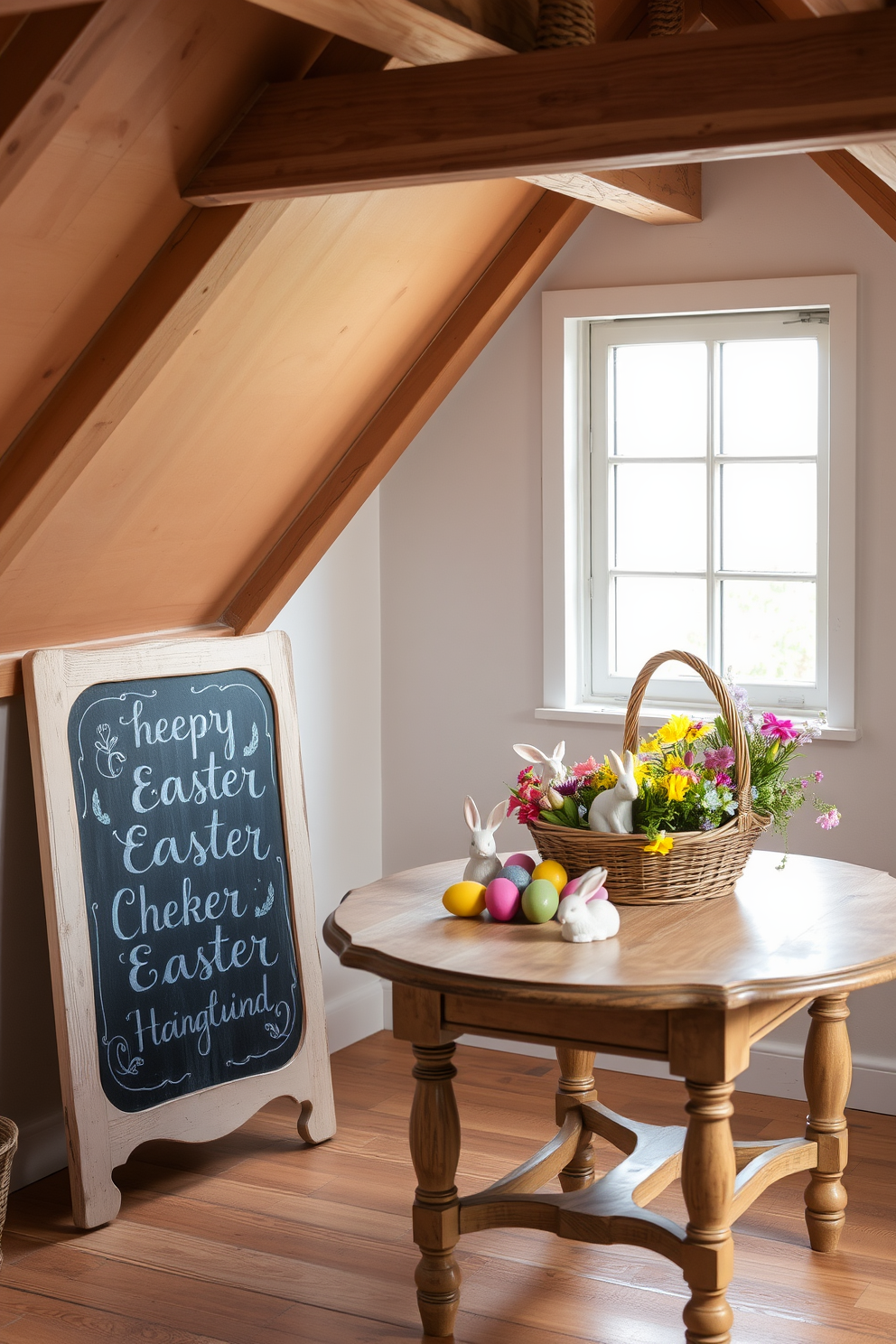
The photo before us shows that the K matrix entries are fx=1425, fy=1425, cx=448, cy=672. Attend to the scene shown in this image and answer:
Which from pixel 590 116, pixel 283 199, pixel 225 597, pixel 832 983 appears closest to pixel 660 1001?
pixel 832 983

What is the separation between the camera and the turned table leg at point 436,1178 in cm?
253

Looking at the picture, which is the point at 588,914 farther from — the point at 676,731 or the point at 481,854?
the point at 676,731

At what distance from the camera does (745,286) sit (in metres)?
3.72

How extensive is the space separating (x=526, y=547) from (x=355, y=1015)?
1.49 metres

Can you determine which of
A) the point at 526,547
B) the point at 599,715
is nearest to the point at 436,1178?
the point at 599,715

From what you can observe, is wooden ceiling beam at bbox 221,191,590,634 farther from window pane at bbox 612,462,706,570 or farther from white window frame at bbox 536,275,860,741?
window pane at bbox 612,462,706,570

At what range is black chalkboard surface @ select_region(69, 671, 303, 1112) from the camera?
3211 millimetres

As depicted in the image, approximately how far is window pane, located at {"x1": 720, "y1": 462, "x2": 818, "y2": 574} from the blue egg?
163cm

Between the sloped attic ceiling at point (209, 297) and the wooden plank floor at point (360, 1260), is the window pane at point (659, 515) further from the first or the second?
the wooden plank floor at point (360, 1260)

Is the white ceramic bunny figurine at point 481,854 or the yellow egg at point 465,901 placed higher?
the white ceramic bunny figurine at point 481,854

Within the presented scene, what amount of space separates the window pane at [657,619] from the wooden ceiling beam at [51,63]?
2.33 m

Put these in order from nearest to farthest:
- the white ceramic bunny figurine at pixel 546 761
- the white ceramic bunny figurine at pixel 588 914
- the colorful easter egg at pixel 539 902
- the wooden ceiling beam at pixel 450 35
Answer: the wooden ceiling beam at pixel 450 35 < the white ceramic bunny figurine at pixel 588 914 < the colorful easter egg at pixel 539 902 < the white ceramic bunny figurine at pixel 546 761

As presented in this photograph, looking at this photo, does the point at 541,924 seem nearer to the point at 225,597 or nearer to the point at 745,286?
the point at 225,597

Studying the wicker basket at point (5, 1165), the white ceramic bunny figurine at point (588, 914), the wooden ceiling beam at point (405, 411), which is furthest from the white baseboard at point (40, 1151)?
the white ceramic bunny figurine at point (588, 914)
